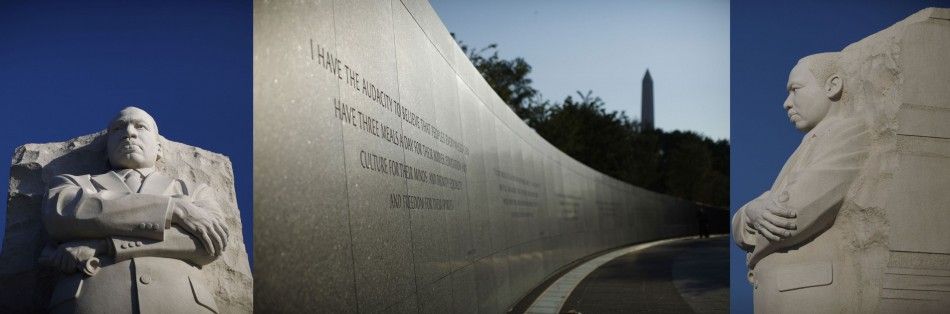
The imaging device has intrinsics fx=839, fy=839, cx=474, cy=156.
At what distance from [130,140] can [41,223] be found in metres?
0.68

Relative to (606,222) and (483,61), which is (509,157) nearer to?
(606,222)

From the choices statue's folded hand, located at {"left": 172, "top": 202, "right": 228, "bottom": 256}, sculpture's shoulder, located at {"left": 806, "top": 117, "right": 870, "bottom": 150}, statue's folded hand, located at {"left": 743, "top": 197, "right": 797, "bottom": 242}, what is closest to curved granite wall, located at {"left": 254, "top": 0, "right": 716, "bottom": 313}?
statue's folded hand, located at {"left": 172, "top": 202, "right": 228, "bottom": 256}

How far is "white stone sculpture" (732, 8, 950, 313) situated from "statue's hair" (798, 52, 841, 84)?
0.54ft

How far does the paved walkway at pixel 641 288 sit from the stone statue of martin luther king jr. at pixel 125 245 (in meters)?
6.39

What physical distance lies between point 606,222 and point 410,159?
2220 cm

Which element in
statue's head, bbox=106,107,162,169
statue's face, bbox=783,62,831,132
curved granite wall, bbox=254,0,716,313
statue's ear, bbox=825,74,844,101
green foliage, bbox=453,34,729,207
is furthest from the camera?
green foliage, bbox=453,34,729,207

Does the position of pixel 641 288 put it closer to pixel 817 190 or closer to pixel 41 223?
pixel 817 190

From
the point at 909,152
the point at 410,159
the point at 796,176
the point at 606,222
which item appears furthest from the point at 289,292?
the point at 606,222

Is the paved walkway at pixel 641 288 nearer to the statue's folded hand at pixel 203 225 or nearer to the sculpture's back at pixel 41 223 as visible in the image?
the sculpture's back at pixel 41 223

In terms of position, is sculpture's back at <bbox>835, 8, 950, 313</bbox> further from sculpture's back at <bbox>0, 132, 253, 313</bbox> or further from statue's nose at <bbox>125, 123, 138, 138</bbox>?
statue's nose at <bbox>125, 123, 138, 138</bbox>

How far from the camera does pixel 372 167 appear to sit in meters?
5.12

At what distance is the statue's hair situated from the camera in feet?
20.2

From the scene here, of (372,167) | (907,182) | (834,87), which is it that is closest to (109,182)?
(372,167)

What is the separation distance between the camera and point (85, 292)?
13.8ft
